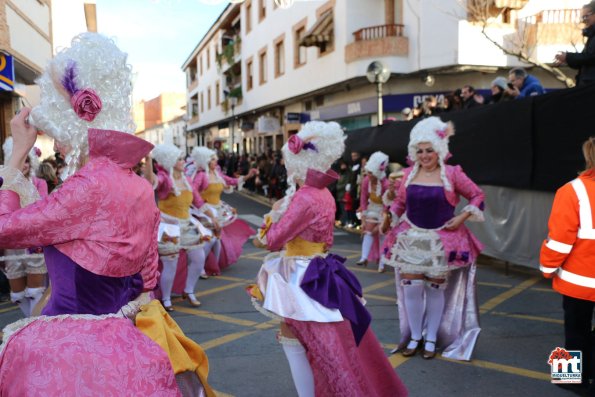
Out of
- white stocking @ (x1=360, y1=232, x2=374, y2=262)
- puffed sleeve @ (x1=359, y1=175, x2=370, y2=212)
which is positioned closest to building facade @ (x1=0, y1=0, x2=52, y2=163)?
puffed sleeve @ (x1=359, y1=175, x2=370, y2=212)

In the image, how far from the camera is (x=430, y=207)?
4512mm

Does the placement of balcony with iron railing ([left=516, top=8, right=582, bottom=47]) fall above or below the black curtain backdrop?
above

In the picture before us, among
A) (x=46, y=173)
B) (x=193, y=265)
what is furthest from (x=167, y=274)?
(x=46, y=173)

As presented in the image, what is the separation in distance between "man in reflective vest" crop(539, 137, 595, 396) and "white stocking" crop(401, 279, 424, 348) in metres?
1.16

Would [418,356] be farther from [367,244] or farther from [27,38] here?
[27,38]

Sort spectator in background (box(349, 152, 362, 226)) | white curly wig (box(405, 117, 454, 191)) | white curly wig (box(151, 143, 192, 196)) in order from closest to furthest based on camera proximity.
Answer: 1. white curly wig (box(405, 117, 454, 191))
2. white curly wig (box(151, 143, 192, 196))
3. spectator in background (box(349, 152, 362, 226))

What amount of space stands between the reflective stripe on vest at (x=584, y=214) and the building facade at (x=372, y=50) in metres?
8.10

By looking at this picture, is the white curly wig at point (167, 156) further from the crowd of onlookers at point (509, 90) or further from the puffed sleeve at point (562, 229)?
the crowd of onlookers at point (509, 90)

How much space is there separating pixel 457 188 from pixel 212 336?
275 cm

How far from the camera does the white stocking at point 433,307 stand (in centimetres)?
451

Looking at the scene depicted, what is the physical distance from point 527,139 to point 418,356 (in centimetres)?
351

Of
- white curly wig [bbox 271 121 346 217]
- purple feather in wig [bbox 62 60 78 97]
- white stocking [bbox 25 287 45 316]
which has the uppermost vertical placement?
purple feather in wig [bbox 62 60 78 97]

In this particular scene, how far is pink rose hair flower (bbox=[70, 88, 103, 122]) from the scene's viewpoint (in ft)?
6.04

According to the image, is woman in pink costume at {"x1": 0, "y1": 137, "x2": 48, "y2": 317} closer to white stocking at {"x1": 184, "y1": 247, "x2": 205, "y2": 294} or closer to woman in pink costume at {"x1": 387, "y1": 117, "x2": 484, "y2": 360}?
white stocking at {"x1": 184, "y1": 247, "x2": 205, "y2": 294}
